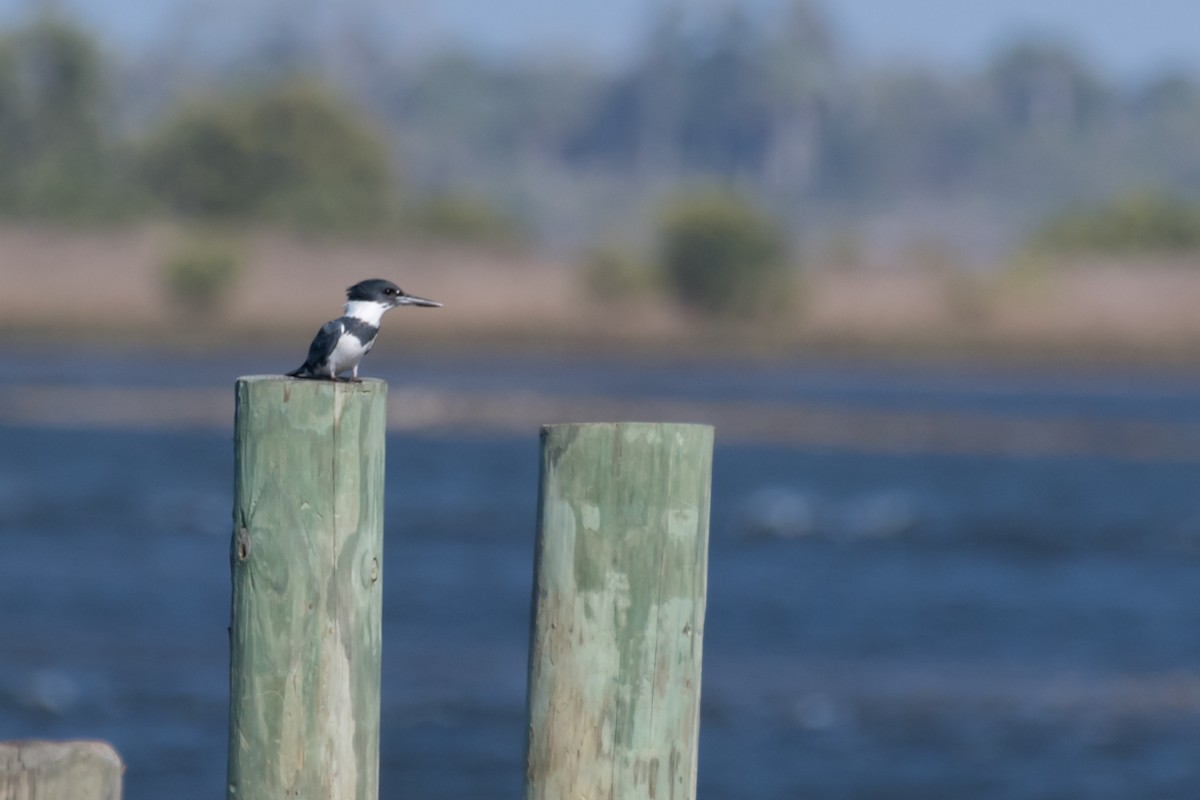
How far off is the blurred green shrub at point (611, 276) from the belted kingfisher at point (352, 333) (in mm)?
64748

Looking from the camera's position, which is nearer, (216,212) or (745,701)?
(745,701)

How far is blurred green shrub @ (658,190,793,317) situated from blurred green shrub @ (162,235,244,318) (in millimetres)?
15408

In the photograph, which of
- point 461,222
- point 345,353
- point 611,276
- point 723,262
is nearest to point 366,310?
point 345,353

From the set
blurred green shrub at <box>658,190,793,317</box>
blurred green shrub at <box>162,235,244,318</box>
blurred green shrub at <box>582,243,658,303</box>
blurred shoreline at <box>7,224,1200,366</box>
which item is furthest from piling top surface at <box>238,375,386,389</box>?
blurred green shrub at <box>658,190,793,317</box>

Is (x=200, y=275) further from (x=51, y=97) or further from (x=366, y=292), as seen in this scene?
(x=366, y=292)

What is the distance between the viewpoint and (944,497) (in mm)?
33656

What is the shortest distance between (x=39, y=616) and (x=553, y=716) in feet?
44.9

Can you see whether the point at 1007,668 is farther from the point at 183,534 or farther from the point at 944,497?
the point at 944,497

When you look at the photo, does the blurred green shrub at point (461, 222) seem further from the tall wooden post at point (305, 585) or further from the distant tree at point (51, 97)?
the tall wooden post at point (305, 585)

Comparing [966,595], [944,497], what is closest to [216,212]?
[944,497]

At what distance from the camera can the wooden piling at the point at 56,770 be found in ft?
14.4

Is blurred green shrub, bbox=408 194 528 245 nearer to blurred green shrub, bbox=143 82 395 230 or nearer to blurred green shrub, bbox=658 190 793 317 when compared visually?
blurred green shrub, bbox=143 82 395 230

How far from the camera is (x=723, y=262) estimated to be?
7588 centimetres

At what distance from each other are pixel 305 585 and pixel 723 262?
70934 millimetres
